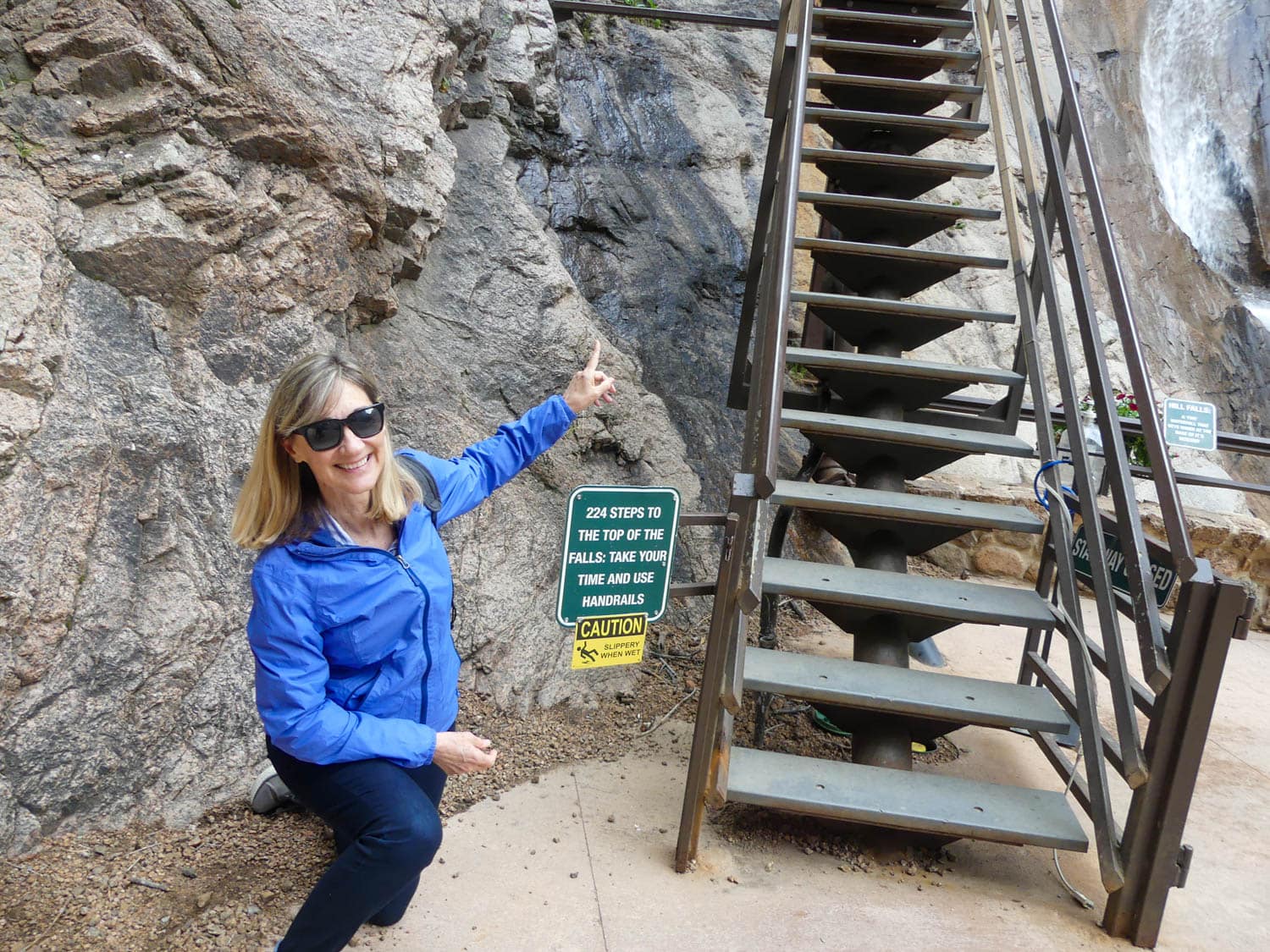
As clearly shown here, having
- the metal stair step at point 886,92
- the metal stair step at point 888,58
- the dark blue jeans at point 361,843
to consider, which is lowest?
the dark blue jeans at point 361,843

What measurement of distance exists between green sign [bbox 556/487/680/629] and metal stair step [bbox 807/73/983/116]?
120 inches

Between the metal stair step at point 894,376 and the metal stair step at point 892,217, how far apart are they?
0.83 meters

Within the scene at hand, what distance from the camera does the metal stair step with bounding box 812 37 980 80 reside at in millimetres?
4879

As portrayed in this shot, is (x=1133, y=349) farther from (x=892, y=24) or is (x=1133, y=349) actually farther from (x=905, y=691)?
(x=892, y=24)

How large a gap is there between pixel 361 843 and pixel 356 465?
2.78 ft

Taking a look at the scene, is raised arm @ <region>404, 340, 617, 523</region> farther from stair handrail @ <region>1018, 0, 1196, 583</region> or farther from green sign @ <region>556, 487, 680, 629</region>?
stair handrail @ <region>1018, 0, 1196, 583</region>

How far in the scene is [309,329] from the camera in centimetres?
336

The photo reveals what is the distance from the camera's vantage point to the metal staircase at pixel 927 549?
8.13 feet

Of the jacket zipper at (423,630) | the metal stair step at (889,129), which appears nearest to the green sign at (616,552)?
the jacket zipper at (423,630)

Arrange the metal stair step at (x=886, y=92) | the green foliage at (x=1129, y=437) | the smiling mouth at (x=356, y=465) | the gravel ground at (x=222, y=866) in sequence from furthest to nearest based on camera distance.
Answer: the green foliage at (x=1129, y=437) < the metal stair step at (x=886, y=92) < the gravel ground at (x=222, y=866) < the smiling mouth at (x=356, y=465)

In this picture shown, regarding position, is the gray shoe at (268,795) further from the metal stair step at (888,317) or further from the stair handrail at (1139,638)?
the metal stair step at (888,317)

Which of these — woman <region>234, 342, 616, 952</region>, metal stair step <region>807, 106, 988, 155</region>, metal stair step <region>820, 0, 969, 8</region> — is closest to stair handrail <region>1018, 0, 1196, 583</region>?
metal stair step <region>807, 106, 988, 155</region>

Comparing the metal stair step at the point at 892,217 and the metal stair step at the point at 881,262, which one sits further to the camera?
the metal stair step at the point at 892,217

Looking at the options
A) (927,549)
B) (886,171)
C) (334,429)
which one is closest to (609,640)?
(334,429)
